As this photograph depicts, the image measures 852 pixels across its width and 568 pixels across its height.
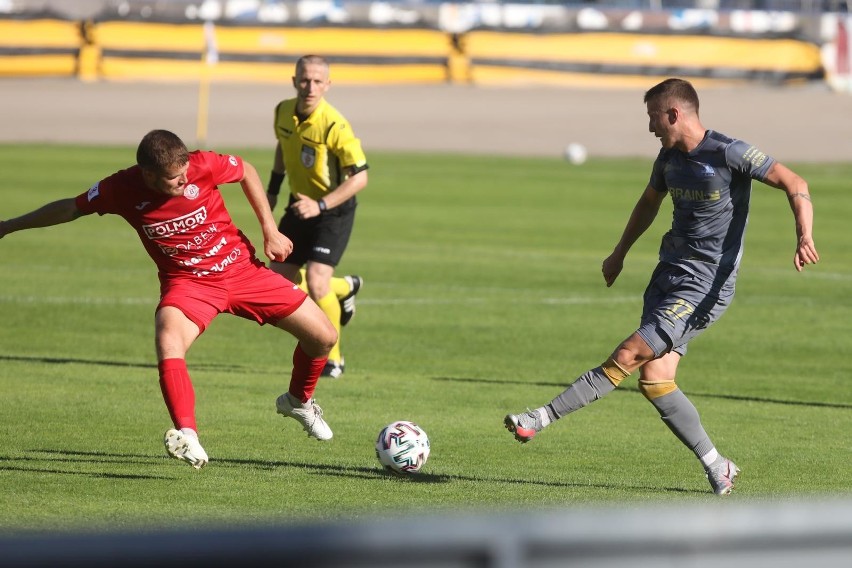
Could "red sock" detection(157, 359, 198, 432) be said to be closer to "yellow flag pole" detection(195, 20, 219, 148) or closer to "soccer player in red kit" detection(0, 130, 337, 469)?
"soccer player in red kit" detection(0, 130, 337, 469)

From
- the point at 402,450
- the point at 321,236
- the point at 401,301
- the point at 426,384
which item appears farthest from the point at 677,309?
the point at 401,301

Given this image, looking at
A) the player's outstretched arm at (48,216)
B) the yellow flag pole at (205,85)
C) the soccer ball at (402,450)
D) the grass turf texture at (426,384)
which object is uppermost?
the player's outstretched arm at (48,216)

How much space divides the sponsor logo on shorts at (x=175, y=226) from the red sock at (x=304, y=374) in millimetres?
1104

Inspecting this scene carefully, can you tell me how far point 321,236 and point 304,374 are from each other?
3276 mm

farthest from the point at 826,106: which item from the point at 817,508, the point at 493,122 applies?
the point at 817,508

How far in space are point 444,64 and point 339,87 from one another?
3496 mm

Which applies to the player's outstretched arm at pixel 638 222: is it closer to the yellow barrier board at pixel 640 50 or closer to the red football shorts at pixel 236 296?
the red football shorts at pixel 236 296

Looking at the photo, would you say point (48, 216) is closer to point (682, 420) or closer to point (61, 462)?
point (61, 462)

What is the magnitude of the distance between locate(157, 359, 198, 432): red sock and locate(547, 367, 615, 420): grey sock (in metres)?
1.86

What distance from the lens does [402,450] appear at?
24.8 ft

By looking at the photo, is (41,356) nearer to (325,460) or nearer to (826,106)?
(325,460)

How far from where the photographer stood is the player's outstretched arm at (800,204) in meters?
7.19

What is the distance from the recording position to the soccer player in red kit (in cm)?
723

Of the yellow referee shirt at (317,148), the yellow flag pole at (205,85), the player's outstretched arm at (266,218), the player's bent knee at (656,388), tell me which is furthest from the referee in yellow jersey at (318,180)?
the yellow flag pole at (205,85)
